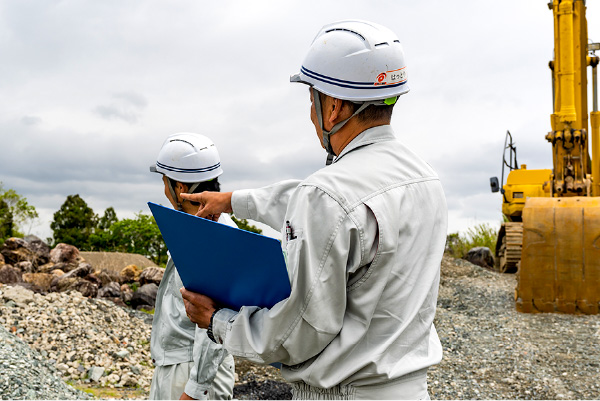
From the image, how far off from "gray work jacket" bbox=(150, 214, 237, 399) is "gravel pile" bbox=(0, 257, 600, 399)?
288 cm

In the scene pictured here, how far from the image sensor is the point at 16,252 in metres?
13.5

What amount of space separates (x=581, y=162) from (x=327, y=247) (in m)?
10.5

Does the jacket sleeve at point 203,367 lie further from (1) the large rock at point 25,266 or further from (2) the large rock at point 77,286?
(1) the large rock at point 25,266

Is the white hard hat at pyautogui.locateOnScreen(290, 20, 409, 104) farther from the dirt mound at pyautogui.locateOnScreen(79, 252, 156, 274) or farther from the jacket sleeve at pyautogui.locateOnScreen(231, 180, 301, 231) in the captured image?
the dirt mound at pyautogui.locateOnScreen(79, 252, 156, 274)

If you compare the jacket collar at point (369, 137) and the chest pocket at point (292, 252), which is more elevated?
the jacket collar at point (369, 137)

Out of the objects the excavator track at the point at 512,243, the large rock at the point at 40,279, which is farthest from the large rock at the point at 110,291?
the excavator track at the point at 512,243

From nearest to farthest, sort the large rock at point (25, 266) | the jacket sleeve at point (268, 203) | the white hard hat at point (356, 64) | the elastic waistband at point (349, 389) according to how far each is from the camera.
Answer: the elastic waistband at point (349, 389) → the white hard hat at point (356, 64) → the jacket sleeve at point (268, 203) → the large rock at point (25, 266)

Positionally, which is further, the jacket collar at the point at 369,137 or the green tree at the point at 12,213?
the green tree at the point at 12,213

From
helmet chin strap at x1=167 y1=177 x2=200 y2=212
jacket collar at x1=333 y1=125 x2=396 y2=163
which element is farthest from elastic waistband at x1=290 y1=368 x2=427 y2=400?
helmet chin strap at x1=167 y1=177 x2=200 y2=212

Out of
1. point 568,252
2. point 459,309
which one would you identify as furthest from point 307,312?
point 459,309

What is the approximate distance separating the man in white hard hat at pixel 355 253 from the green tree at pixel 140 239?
16141 millimetres

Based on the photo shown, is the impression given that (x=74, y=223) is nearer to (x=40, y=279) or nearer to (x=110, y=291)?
(x=40, y=279)

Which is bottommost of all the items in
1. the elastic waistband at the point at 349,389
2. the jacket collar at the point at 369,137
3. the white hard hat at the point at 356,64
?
the elastic waistband at the point at 349,389

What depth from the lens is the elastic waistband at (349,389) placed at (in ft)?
5.97
